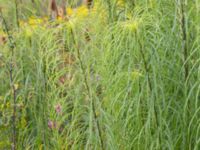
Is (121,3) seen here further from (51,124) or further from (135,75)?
(51,124)

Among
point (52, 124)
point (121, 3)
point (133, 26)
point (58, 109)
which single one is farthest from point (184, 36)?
point (52, 124)

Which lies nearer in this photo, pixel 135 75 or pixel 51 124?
pixel 135 75

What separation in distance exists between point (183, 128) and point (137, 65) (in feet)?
1.53

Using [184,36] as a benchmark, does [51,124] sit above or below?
below

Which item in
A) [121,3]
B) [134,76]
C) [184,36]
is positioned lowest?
[134,76]

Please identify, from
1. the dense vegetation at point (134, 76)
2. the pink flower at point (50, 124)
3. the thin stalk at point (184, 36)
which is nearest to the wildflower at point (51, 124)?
the pink flower at point (50, 124)

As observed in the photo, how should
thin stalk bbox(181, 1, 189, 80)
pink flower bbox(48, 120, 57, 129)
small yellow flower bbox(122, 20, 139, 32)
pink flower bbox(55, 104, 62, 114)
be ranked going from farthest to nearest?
pink flower bbox(48, 120, 57, 129) → pink flower bbox(55, 104, 62, 114) → thin stalk bbox(181, 1, 189, 80) → small yellow flower bbox(122, 20, 139, 32)

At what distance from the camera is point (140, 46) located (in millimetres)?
2896

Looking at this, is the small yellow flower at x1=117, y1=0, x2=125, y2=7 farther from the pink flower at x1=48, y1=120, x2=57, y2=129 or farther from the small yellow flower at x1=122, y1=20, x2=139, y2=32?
the pink flower at x1=48, y1=120, x2=57, y2=129

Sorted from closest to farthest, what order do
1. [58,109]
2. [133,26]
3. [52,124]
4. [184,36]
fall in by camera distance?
[133,26], [184,36], [58,109], [52,124]

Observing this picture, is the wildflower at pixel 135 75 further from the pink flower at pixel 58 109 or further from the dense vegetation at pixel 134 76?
the pink flower at pixel 58 109

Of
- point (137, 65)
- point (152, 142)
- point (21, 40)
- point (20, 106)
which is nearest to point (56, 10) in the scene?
point (21, 40)

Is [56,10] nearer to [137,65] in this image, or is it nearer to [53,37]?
[53,37]

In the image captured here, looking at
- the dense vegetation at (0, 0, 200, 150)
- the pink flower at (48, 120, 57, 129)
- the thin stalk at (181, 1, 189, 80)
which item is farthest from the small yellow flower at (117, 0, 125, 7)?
the pink flower at (48, 120, 57, 129)
